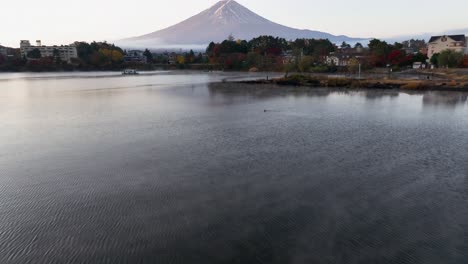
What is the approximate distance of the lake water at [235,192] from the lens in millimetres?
3523

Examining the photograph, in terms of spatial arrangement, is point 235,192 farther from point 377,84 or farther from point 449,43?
point 449,43

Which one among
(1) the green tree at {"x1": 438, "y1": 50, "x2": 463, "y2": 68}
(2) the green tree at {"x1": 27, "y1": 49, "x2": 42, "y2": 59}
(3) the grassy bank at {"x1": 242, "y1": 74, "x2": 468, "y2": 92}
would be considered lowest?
(3) the grassy bank at {"x1": 242, "y1": 74, "x2": 468, "y2": 92}

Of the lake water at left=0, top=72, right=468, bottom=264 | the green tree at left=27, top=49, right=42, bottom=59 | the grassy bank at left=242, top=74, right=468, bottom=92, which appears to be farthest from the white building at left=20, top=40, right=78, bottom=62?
the lake water at left=0, top=72, right=468, bottom=264

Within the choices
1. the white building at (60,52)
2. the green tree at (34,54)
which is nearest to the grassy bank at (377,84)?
the white building at (60,52)

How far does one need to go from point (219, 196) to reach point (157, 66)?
5625 cm

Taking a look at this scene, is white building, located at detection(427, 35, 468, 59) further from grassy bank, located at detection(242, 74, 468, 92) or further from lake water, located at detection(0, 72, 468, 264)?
lake water, located at detection(0, 72, 468, 264)

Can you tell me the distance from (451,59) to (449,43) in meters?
11.5

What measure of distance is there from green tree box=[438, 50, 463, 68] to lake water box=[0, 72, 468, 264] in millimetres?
20985

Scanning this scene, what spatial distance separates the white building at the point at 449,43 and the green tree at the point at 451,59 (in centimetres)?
807

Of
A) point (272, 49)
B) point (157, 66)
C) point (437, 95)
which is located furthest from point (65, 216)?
point (157, 66)

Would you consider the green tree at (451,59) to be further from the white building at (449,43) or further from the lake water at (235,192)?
the lake water at (235,192)

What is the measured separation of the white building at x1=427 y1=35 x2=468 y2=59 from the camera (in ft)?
118

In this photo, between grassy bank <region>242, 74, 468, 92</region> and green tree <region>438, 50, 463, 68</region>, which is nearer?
grassy bank <region>242, 74, 468, 92</region>

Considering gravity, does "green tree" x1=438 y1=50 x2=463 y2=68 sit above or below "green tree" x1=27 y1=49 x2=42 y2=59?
below
